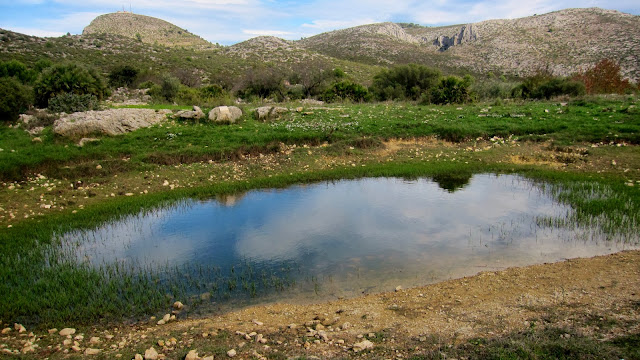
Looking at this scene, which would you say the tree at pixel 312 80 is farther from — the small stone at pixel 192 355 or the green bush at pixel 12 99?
the small stone at pixel 192 355

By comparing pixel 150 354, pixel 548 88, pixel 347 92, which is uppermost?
pixel 347 92

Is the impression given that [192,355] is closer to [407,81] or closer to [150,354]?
[150,354]

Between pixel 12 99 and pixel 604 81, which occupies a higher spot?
pixel 604 81

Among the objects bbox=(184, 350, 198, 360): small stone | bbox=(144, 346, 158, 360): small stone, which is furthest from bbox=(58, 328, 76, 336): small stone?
bbox=(184, 350, 198, 360): small stone

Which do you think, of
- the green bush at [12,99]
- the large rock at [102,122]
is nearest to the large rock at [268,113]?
the large rock at [102,122]

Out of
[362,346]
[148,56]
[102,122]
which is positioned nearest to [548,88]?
[102,122]

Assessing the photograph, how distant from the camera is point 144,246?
30.1ft

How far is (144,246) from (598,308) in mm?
8803

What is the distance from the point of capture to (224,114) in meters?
20.4

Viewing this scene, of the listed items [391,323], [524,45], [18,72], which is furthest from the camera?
[524,45]

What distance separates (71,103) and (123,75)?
2152 centimetres

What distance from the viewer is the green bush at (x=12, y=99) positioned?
18625mm

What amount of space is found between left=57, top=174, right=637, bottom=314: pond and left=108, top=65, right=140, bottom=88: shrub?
Result: 107 feet

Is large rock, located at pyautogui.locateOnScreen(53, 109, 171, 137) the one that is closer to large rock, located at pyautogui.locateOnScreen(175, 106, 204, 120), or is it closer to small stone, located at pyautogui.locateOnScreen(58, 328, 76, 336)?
large rock, located at pyautogui.locateOnScreen(175, 106, 204, 120)
